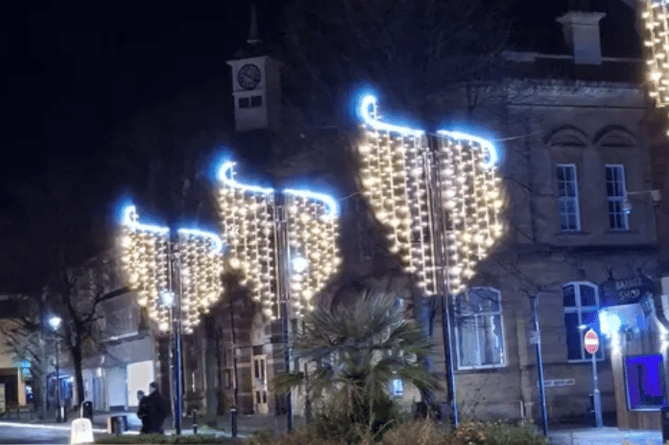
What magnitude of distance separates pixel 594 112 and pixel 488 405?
10817 mm

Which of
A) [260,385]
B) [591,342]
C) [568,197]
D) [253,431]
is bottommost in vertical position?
[253,431]

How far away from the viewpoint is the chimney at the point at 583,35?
42531 mm

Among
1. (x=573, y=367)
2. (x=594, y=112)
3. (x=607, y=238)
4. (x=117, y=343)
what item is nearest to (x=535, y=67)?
(x=594, y=112)

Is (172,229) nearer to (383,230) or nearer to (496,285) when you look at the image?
(383,230)

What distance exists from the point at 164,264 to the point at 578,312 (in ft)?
48.9

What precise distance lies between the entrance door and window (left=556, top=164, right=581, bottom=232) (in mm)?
14272

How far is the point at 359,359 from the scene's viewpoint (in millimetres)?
18047

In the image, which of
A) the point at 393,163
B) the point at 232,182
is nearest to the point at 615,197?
the point at 232,182

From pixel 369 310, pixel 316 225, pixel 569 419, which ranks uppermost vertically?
pixel 316 225

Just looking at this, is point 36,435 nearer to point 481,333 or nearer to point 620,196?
point 481,333

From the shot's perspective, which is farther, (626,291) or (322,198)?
(626,291)

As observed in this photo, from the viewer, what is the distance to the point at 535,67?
1609 inches

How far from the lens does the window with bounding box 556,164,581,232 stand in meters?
41.3

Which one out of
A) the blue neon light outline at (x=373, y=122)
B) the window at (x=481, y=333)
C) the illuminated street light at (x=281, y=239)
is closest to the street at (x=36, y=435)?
the illuminated street light at (x=281, y=239)
